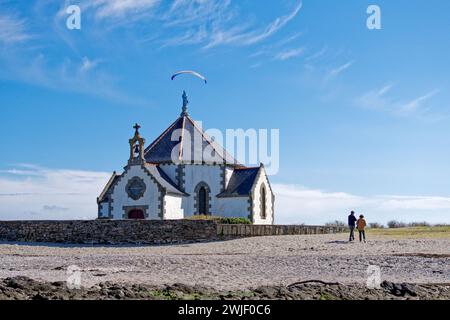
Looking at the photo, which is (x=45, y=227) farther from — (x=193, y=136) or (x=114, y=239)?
(x=193, y=136)

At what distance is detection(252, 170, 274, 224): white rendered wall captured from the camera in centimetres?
4095

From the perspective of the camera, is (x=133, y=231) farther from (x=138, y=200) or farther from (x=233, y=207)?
(x=233, y=207)

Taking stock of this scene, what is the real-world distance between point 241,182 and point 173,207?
216 inches

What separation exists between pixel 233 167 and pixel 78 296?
32.0 metres

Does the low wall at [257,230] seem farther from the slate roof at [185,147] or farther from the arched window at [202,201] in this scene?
the slate roof at [185,147]

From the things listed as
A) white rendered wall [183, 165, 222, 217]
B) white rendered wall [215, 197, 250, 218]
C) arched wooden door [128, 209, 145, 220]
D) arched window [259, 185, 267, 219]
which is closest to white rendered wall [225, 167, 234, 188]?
white rendered wall [183, 165, 222, 217]

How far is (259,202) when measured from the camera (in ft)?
138

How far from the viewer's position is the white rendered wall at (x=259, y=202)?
134ft

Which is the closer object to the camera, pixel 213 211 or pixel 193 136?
pixel 213 211

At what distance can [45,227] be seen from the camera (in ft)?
112

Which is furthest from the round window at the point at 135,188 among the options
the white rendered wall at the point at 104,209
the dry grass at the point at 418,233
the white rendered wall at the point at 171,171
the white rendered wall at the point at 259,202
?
A: the dry grass at the point at 418,233

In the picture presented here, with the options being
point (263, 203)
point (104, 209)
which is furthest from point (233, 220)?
point (104, 209)

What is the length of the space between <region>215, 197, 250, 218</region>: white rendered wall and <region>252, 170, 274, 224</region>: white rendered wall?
2.37 feet
